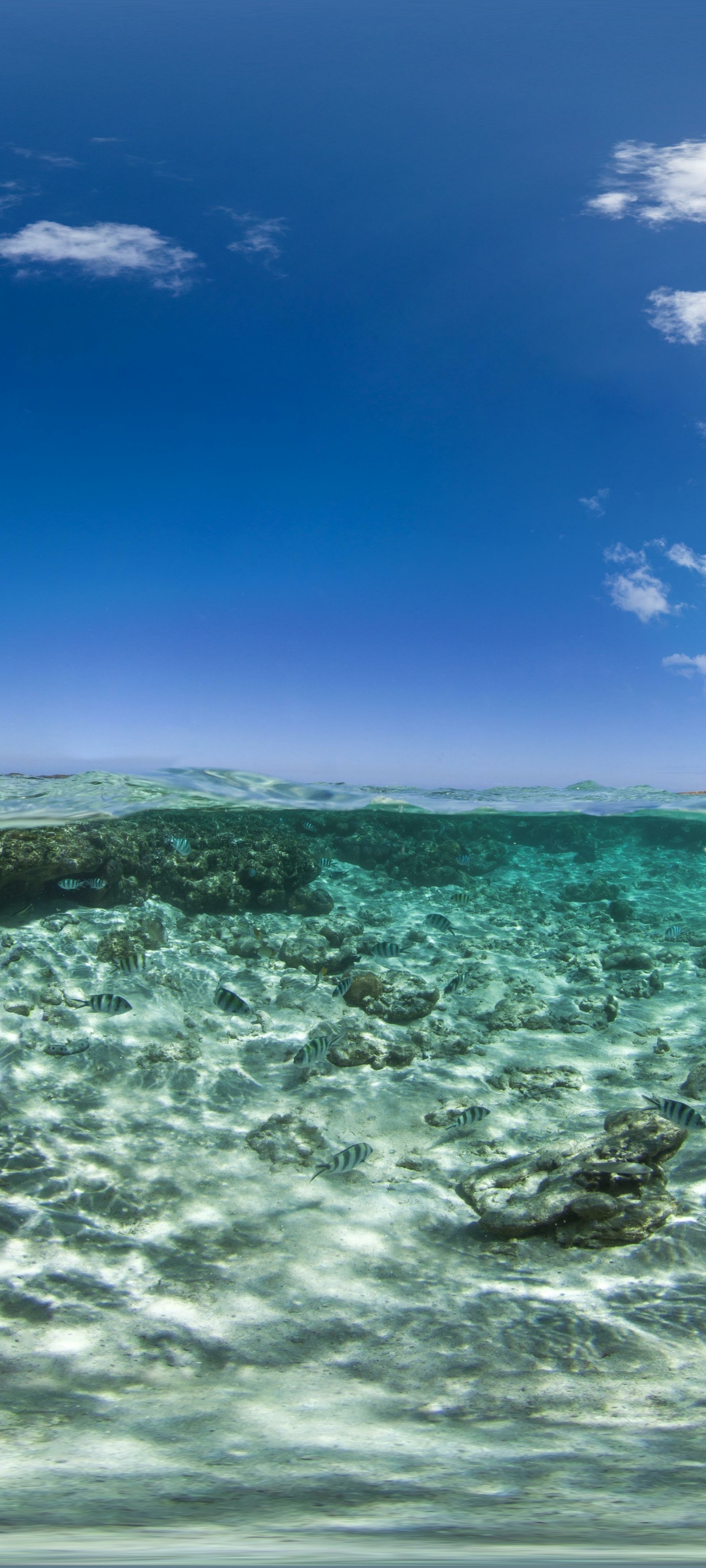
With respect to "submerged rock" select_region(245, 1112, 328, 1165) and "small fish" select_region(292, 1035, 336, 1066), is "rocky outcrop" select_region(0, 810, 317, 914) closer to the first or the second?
"submerged rock" select_region(245, 1112, 328, 1165)

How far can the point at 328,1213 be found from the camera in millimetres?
5801

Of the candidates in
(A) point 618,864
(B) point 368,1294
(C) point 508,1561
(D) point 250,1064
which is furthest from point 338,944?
(A) point 618,864

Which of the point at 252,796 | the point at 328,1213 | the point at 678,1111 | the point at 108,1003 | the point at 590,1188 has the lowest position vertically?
the point at 328,1213

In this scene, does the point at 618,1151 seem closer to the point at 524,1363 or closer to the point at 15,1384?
the point at 524,1363

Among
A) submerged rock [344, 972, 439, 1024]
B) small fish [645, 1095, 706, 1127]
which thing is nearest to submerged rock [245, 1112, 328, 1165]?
submerged rock [344, 972, 439, 1024]

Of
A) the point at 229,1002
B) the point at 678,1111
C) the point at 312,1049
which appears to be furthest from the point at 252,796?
the point at 678,1111

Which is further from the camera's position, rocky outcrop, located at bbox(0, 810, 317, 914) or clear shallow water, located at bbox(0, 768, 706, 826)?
clear shallow water, located at bbox(0, 768, 706, 826)

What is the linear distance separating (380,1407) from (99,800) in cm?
1455

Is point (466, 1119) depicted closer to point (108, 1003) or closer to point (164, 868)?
point (108, 1003)

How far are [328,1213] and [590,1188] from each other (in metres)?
1.98

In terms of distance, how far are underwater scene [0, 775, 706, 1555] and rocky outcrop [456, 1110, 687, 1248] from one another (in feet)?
0.07

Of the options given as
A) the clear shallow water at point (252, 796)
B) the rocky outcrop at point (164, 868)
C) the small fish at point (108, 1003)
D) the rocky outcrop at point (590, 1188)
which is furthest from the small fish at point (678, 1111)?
the clear shallow water at point (252, 796)

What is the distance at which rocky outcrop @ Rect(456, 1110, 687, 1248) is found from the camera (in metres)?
5.29

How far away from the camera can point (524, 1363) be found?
4066 millimetres
